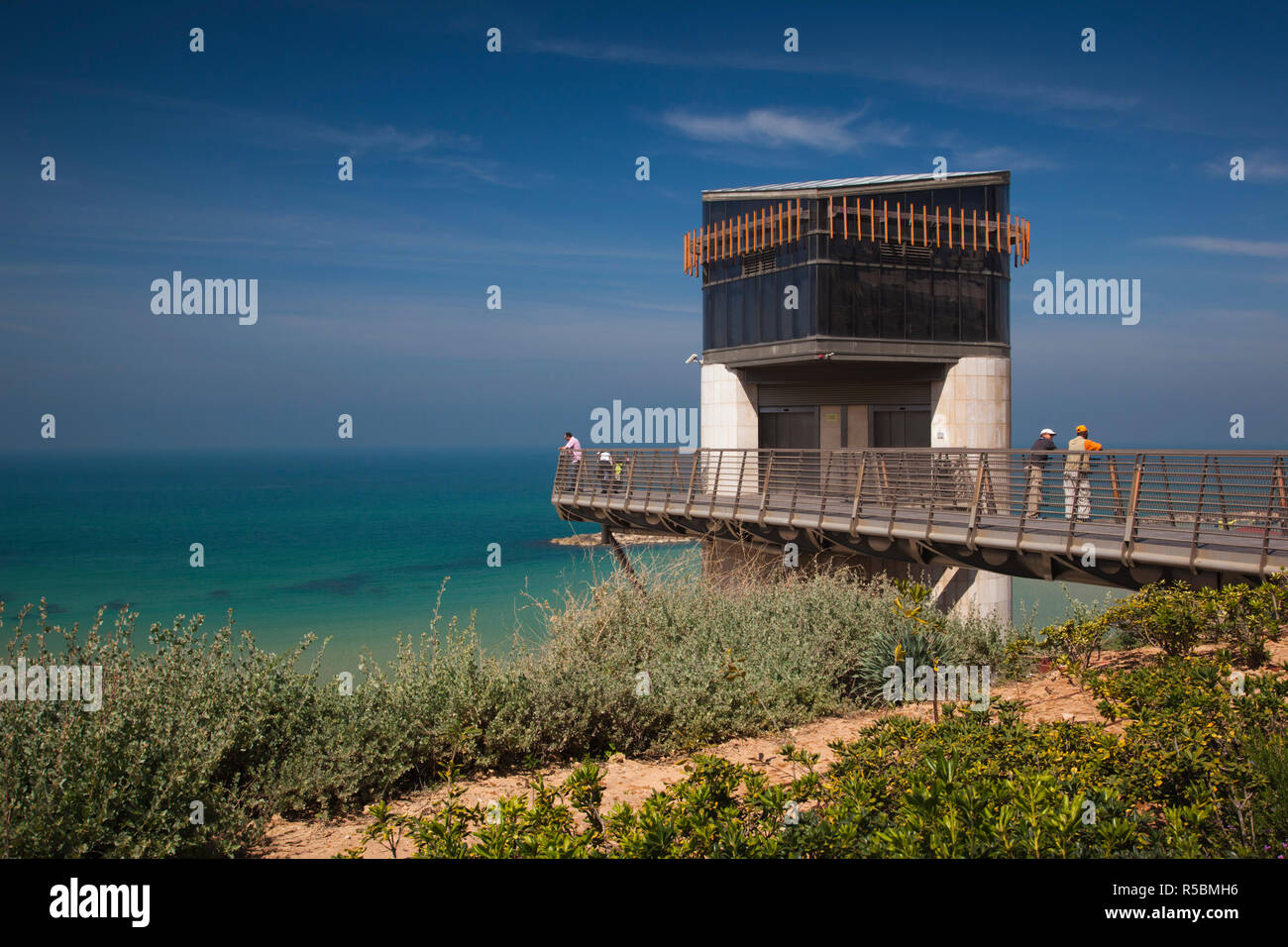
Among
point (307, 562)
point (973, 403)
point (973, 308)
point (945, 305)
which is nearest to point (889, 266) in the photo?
point (945, 305)

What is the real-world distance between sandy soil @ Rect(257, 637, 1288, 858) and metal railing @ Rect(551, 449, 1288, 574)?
2938 mm

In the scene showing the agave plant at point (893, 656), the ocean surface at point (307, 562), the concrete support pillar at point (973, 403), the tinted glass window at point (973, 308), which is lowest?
the ocean surface at point (307, 562)

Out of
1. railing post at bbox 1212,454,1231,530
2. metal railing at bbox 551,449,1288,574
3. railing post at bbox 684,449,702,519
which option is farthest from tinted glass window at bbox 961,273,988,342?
railing post at bbox 1212,454,1231,530

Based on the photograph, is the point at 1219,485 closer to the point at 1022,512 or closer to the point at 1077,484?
the point at 1077,484

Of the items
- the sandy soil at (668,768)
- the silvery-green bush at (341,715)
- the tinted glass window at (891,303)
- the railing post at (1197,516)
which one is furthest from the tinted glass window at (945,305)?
the sandy soil at (668,768)

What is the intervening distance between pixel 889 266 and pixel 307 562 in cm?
5446

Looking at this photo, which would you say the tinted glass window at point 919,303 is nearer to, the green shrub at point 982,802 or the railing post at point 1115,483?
the railing post at point 1115,483

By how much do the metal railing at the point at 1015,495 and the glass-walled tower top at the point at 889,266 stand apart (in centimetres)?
339

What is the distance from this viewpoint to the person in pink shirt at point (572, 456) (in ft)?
82.4

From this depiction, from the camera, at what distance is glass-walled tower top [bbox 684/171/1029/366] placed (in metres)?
22.2

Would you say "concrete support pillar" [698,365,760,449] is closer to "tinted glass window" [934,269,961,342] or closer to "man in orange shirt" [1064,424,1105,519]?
"tinted glass window" [934,269,961,342]

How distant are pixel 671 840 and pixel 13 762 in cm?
390

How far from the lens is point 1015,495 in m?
14.9
